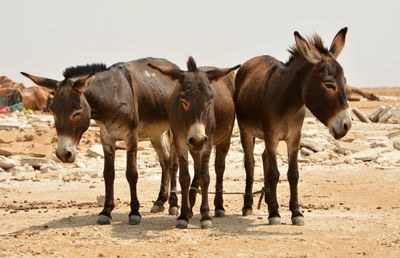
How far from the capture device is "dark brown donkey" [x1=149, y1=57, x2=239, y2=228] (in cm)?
922

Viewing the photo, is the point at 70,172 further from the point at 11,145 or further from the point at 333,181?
the point at 333,181

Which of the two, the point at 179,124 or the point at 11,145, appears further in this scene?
the point at 11,145

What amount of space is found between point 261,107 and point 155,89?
1.92 m

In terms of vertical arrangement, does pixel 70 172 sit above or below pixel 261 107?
below

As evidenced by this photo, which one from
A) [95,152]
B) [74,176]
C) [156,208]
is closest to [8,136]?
[95,152]

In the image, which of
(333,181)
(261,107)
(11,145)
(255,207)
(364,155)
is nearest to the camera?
(261,107)

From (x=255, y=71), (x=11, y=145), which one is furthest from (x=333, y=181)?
(x=11, y=145)

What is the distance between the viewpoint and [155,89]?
1141cm

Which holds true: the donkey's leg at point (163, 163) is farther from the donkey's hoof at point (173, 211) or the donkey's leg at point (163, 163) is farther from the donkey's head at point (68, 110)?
the donkey's head at point (68, 110)

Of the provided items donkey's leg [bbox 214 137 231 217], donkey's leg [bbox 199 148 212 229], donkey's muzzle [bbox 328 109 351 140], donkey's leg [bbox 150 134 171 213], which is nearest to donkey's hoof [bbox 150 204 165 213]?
donkey's leg [bbox 150 134 171 213]

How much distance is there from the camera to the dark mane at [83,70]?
10062mm

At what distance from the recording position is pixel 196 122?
9.16 m

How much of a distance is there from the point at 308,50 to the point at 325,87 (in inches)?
22.9

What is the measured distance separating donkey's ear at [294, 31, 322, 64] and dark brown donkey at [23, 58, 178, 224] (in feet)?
8.55
